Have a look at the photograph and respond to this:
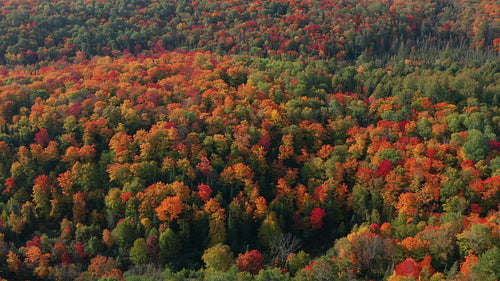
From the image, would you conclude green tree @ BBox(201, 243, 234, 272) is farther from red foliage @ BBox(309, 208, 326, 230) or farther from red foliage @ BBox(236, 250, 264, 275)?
red foliage @ BBox(309, 208, 326, 230)

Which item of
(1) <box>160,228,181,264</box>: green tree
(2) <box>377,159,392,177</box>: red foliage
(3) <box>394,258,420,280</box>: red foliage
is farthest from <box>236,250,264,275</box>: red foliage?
(2) <box>377,159,392,177</box>: red foliage

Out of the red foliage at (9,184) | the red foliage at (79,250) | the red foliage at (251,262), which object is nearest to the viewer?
the red foliage at (251,262)

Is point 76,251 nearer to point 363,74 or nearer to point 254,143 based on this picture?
point 254,143

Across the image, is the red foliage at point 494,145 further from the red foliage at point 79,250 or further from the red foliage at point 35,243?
the red foliage at point 35,243

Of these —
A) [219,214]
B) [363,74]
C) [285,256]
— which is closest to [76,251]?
[219,214]

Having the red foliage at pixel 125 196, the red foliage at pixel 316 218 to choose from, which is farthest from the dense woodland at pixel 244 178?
the red foliage at pixel 125 196

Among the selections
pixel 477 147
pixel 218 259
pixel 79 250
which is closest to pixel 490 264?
pixel 477 147
